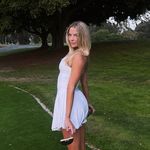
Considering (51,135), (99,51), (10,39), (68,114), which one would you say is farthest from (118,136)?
(10,39)

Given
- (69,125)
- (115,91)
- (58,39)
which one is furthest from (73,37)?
(58,39)

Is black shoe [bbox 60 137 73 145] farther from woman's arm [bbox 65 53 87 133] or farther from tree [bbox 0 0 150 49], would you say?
tree [bbox 0 0 150 49]

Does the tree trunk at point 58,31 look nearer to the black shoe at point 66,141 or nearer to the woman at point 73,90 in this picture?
the woman at point 73,90

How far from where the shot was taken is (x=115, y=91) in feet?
55.3

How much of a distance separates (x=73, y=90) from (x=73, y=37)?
0.60 metres

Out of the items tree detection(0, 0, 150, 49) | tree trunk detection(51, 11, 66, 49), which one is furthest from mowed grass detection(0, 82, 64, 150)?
tree trunk detection(51, 11, 66, 49)

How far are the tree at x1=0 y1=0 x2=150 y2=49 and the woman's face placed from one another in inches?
838

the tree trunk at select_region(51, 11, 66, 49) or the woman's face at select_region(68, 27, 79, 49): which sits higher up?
the woman's face at select_region(68, 27, 79, 49)

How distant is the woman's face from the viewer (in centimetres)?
591

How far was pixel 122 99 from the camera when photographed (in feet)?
49.8

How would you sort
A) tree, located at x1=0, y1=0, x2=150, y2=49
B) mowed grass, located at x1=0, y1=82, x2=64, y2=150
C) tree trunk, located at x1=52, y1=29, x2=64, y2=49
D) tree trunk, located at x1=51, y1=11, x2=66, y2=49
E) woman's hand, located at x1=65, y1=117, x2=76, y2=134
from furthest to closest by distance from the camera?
tree trunk, located at x1=52, y1=29, x2=64, y2=49 < tree trunk, located at x1=51, y1=11, x2=66, y2=49 < tree, located at x1=0, y1=0, x2=150, y2=49 < mowed grass, located at x1=0, y1=82, x2=64, y2=150 < woman's hand, located at x1=65, y1=117, x2=76, y2=134

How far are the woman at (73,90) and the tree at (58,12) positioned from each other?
21340mm

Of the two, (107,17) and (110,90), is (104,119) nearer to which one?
(110,90)

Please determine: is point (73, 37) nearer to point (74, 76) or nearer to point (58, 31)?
point (74, 76)
